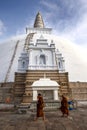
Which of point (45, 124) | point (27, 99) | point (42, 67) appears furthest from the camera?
point (42, 67)

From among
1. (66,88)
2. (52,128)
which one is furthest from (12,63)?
(52,128)

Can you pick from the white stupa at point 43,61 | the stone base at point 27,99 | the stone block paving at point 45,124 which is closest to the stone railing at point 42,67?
the white stupa at point 43,61

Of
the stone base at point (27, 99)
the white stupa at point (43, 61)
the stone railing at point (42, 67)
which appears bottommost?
the stone base at point (27, 99)

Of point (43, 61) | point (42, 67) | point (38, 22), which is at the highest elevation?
point (38, 22)

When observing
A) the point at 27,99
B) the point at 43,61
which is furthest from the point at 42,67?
the point at 27,99

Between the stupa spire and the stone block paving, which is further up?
the stupa spire

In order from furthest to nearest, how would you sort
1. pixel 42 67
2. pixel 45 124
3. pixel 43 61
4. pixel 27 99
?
pixel 43 61, pixel 42 67, pixel 27 99, pixel 45 124

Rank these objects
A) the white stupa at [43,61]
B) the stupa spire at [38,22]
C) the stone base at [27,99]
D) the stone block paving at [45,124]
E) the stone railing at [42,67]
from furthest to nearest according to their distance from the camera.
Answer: the stupa spire at [38,22], the white stupa at [43,61], the stone railing at [42,67], the stone base at [27,99], the stone block paving at [45,124]

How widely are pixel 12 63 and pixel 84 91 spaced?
36.4 ft

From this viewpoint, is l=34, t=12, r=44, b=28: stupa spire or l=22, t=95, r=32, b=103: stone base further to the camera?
l=34, t=12, r=44, b=28: stupa spire

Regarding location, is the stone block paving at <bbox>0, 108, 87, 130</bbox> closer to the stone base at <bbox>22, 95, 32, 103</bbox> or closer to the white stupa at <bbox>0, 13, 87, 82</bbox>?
the stone base at <bbox>22, 95, 32, 103</bbox>

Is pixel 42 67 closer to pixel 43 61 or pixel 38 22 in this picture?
pixel 43 61

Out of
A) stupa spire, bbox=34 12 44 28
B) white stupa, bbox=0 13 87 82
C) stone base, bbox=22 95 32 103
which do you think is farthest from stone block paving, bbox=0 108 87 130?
stupa spire, bbox=34 12 44 28

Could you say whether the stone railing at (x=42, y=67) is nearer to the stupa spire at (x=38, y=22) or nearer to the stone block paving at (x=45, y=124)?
the stone block paving at (x=45, y=124)
